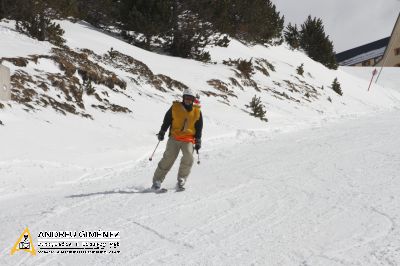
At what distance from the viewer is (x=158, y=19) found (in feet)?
61.8

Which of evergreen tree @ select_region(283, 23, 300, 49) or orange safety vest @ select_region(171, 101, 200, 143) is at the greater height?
evergreen tree @ select_region(283, 23, 300, 49)

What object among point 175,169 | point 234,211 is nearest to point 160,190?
point 234,211

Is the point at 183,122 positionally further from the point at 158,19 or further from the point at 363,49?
the point at 363,49

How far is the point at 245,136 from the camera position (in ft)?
42.8

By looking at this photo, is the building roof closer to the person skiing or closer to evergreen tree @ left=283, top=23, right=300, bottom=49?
evergreen tree @ left=283, top=23, right=300, bottom=49

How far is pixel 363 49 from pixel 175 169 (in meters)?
79.7

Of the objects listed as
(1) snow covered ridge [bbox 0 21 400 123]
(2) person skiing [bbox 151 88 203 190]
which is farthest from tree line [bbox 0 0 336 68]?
(2) person skiing [bbox 151 88 203 190]

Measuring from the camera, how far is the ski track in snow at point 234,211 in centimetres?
440

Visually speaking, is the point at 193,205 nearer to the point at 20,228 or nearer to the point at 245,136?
the point at 20,228

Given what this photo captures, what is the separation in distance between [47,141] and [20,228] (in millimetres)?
4059

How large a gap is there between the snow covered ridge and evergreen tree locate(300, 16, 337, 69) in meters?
9.93

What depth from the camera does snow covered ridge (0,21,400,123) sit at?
37.3 feet

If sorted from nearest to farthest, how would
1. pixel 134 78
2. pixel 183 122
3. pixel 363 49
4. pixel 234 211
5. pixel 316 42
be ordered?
pixel 234 211
pixel 183 122
pixel 134 78
pixel 316 42
pixel 363 49

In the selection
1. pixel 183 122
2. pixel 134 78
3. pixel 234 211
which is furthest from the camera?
pixel 134 78
